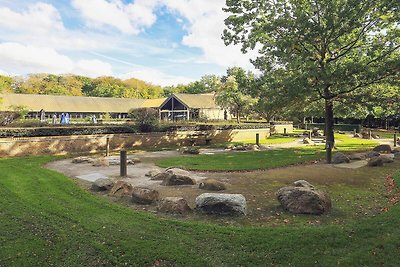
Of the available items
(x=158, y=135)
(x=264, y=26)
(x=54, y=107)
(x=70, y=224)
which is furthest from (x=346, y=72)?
(x=54, y=107)

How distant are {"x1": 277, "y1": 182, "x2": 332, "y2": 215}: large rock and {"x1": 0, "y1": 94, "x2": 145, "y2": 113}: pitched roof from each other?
153ft

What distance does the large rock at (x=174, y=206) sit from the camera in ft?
26.4

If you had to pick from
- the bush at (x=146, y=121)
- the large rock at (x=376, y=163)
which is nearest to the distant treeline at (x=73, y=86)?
the bush at (x=146, y=121)

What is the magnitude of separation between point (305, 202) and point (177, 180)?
4.68 meters

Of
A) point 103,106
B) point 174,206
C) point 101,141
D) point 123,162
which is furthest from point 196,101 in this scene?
point 174,206

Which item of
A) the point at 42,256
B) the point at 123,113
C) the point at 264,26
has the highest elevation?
the point at 264,26

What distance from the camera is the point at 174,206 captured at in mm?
8125

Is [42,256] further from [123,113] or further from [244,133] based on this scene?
[123,113]

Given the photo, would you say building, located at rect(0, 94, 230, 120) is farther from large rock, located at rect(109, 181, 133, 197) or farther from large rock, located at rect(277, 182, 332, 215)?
large rock, located at rect(277, 182, 332, 215)

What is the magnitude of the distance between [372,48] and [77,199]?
60.6 feet

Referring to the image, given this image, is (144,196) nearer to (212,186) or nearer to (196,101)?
(212,186)

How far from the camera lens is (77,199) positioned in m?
9.18

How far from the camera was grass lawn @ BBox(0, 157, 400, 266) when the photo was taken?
573 centimetres

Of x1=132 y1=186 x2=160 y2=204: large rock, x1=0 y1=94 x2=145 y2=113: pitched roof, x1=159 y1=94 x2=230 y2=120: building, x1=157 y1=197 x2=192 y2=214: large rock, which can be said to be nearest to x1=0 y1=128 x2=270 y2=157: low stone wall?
x1=132 y1=186 x2=160 y2=204: large rock
